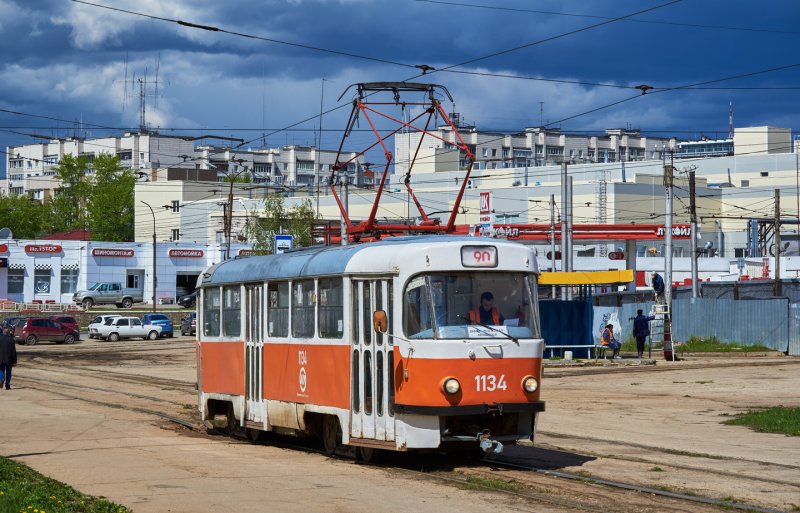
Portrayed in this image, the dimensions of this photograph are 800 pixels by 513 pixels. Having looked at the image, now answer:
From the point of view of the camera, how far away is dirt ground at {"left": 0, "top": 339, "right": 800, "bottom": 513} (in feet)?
41.6

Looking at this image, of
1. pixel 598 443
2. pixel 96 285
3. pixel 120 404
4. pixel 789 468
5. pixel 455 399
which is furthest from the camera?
pixel 96 285

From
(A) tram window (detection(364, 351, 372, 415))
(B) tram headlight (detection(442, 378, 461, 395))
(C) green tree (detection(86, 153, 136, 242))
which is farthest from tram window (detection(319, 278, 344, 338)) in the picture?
(C) green tree (detection(86, 153, 136, 242))

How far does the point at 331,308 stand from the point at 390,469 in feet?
7.57

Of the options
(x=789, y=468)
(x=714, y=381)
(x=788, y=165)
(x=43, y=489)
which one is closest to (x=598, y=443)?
(x=789, y=468)

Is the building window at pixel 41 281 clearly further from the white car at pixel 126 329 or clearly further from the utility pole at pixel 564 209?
the utility pole at pixel 564 209

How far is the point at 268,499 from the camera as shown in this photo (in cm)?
1248

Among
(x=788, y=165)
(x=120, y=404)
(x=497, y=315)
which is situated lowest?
(x=120, y=404)

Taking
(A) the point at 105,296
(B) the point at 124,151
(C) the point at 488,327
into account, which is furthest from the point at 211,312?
(B) the point at 124,151

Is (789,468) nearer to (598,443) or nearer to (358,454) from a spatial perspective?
(598,443)

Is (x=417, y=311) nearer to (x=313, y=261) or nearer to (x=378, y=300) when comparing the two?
(x=378, y=300)

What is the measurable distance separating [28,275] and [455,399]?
8301 centimetres

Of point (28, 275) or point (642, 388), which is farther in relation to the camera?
point (28, 275)

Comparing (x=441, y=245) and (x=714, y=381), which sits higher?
(x=441, y=245)

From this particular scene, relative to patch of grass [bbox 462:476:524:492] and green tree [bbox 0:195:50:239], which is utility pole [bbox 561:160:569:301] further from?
green tree [bbox 0:195:50:239]
